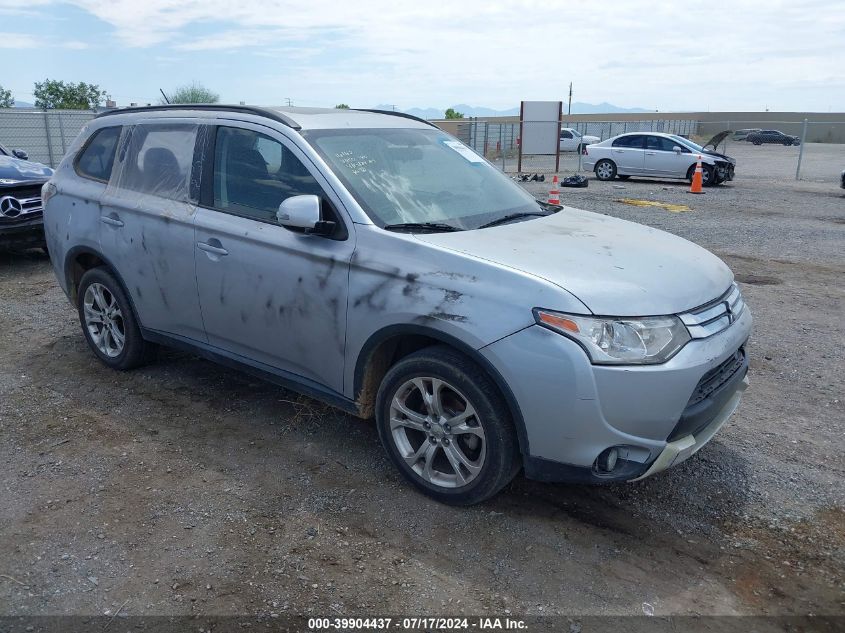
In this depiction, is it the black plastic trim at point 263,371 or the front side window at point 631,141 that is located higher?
the front side window at point 631,141

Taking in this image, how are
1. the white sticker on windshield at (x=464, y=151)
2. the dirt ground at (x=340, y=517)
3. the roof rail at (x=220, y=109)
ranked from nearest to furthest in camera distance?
the dirt ground at (x=340, y=517), the roof rail at (x=220, y=109), the white sticker on windshield at (x=464, y=151)

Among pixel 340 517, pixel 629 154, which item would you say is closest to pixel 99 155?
pixel 340 517

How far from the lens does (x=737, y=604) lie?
2.95 metres

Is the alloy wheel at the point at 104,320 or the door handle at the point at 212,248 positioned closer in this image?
the door handle at the point at 212,248

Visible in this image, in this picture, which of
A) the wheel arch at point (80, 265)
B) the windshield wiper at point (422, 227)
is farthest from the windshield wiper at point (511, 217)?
the wheel arch at point (80, 265)

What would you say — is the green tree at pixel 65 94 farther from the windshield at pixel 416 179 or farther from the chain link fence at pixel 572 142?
the windshield at pixel 416 179

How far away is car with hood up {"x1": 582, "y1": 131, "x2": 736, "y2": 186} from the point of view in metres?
20.1

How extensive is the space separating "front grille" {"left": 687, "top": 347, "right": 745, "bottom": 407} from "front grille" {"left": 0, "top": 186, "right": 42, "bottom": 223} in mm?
8356

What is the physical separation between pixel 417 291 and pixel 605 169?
20.2m

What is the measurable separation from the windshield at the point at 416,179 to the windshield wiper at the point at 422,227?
0.03 meters

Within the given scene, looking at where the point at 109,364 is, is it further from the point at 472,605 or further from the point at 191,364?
the point at 472,605

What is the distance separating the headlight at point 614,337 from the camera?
3.08 metres

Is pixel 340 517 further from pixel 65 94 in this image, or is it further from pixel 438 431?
pixel 65 94

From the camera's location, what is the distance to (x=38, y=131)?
75.0 ft
